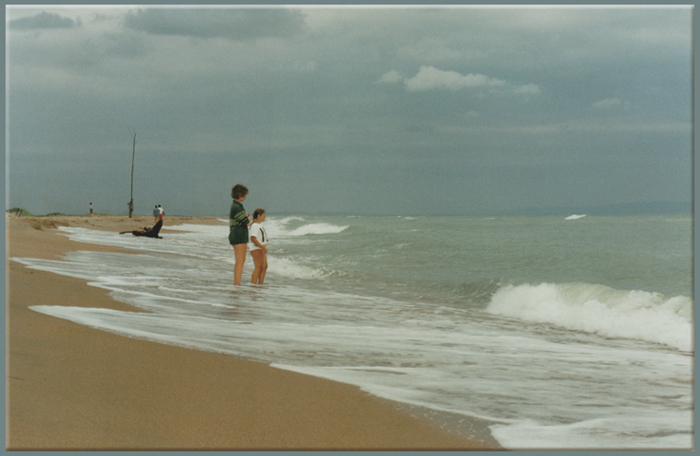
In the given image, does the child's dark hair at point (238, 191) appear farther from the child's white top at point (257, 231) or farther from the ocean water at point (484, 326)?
the ocean water at point (484, 326)

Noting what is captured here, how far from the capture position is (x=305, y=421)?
2879 mm

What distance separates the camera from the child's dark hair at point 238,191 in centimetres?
500

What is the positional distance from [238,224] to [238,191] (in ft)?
1.86

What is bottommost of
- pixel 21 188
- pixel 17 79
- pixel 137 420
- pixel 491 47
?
pixel 137 420

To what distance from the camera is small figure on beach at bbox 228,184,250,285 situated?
16.7ft

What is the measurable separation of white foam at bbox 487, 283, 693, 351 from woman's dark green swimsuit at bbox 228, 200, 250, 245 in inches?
100

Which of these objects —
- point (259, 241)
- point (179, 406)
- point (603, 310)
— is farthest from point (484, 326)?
point (179, 406)

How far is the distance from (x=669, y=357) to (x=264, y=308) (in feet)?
10.1

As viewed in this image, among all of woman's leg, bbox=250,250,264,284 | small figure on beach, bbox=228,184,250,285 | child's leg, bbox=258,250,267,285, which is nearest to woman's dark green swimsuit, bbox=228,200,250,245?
small figure on beach, bbox=228,184,250,285

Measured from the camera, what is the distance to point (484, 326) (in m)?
5.20

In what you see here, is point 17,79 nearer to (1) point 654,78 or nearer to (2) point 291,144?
(2) point 291,144

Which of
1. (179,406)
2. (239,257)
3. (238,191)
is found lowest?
(179,406)

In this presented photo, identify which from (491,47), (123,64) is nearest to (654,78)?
(491,47)

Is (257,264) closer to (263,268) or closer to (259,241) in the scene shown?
(263,268)
